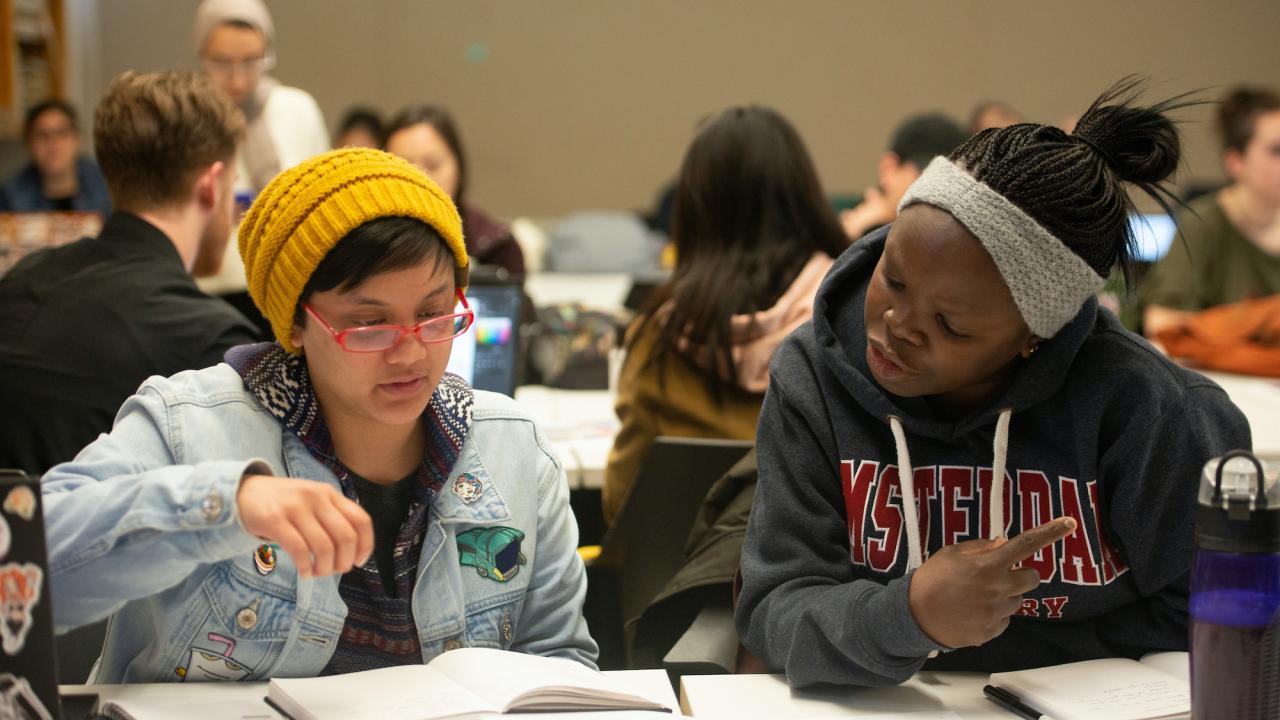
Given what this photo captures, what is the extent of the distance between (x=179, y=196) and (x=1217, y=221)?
10.7ft

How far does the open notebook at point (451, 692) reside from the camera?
1288mm

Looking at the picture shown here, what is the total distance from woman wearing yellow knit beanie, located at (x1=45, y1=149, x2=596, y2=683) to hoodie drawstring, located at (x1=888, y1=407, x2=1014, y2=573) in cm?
43

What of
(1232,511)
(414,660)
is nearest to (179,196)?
(414,660)

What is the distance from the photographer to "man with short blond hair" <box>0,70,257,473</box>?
226 centimetres

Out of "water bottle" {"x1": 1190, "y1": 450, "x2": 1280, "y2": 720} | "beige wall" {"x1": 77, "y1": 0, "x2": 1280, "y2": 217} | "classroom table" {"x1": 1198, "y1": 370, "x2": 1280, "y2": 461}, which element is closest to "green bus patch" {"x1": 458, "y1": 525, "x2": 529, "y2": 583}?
"water bottle" {"x1": 1190, "y1": 450, "x2": 1280, "y2": 720}

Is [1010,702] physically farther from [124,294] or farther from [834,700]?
[124,294]

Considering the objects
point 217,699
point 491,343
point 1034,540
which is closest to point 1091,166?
point 1034,540

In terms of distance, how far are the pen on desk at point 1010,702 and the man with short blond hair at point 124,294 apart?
146 centimetres

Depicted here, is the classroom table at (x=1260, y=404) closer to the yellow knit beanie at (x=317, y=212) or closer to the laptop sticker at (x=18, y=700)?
the yellow knit beanie at (x=317, y=212)

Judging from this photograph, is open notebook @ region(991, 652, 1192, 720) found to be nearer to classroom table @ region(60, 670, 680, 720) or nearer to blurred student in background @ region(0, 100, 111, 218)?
classroom table @ region(60, 670, 680, 720)

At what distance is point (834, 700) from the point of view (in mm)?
1471

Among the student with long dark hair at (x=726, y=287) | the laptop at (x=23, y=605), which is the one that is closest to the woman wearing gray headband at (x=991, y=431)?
the laptop at (x=23, y=605)

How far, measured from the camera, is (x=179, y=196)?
2.40 metres

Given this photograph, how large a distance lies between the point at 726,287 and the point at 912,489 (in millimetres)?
1123
